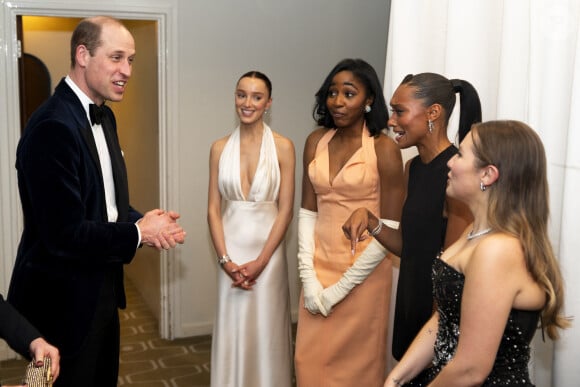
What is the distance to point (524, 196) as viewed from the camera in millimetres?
1810

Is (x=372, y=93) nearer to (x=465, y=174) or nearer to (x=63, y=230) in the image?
(x=465, y=174)

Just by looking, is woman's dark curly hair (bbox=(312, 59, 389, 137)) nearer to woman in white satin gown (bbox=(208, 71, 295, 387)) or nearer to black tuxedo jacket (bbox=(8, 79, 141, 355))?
woman in white satin gown (bbox=(208, 71, 295, 387))

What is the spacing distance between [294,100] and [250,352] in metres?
2.28

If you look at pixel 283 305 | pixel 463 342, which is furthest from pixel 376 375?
pixel 463 342

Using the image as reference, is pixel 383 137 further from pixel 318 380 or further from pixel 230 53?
pixel 230 53

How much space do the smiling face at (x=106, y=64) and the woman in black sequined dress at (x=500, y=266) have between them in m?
1.38

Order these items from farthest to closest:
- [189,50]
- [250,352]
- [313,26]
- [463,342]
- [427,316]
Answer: [313,26] < [189,50] < [250,352] < [427,316] < [463,342]

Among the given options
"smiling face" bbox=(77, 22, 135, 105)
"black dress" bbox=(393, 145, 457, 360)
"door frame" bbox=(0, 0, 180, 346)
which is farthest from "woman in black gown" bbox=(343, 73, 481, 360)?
"door frame" bbox=(0, 0, 180, 346)

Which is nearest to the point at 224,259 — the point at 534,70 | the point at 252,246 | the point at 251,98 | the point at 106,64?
the point at 252,246

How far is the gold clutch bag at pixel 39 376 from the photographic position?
195 centimetres

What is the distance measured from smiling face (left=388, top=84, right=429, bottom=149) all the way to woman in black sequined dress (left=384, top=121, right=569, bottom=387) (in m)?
0.59

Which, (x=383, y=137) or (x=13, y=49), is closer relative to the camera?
(x=383, y=137)

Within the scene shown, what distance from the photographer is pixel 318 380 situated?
10.5 feet

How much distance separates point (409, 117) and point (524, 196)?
792 mm
